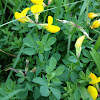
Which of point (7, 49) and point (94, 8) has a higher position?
point (94, 8)

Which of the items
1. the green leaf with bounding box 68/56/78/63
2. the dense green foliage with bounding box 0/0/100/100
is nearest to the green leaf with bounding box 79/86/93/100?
the dense green foliage with bounding box 0/0/100/100

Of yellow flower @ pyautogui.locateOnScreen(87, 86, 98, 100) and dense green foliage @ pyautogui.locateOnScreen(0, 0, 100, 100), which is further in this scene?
yellow flower @ pyautogui.locateOnScreen(87, 86, 98, 100)

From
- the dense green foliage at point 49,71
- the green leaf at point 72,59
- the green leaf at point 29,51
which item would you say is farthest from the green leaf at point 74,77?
the green leaf at point 29,51

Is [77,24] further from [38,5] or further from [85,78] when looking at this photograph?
[85,78]

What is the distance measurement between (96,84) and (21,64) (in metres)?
0.85

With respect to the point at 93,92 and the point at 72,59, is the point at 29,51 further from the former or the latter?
the point at 93,92

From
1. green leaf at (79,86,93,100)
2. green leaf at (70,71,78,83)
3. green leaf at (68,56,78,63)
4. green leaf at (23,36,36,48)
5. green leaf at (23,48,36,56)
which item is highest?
green leaf at (23,36,36,48)

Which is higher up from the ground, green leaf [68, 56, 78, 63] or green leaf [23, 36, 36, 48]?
green leaf [23, 36, 36, 48]

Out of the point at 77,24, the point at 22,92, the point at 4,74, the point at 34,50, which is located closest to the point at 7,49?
the point at 4,74

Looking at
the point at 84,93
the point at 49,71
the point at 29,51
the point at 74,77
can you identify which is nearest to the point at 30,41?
the point at 29,51

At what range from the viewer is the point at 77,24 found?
1.38 metres

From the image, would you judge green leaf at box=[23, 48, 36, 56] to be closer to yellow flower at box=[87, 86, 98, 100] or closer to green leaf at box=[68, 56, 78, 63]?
green leaf at box=[68, 56, 78, 63]

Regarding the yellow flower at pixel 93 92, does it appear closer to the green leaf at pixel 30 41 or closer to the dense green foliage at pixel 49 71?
the dense green foliage at pixel 49 71

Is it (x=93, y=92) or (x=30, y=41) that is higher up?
A: (x=30, y=41)
